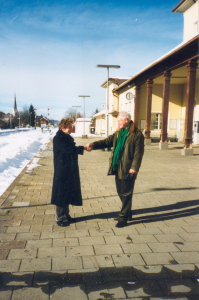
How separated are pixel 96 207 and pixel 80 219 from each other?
2.36 feet

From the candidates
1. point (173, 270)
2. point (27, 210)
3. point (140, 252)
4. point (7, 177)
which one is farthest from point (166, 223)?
point (7, 177)

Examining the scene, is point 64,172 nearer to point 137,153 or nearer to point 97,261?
point 137,153

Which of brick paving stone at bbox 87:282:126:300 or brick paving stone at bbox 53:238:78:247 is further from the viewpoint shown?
brick paving stone at bbox 53:238:78:247

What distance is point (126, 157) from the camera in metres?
4.18

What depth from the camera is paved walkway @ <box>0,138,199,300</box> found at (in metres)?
2.62

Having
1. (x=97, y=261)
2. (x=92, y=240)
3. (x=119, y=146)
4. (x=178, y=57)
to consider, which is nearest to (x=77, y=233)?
(x=92, y=240)

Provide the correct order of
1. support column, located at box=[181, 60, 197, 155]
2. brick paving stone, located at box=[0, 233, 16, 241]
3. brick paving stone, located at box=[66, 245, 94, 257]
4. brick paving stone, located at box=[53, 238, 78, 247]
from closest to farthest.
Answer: brick paving stone, located at box=[66, 245, 94, 257], brick paving stone, located at box=[53, 238, 78, 247], brick paving stone, located at box=[0, 233, 16, 241], support column, located at box=[181, 60, 197, 155]

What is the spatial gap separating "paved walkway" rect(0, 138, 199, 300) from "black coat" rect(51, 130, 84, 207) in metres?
0.46

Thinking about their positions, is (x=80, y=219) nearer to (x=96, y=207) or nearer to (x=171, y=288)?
(x=96, y=207)

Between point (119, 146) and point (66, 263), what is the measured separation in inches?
75.2

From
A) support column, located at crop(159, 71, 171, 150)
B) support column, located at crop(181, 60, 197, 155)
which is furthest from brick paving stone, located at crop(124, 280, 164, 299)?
support column, located at crop(159, 71, 171, 150)

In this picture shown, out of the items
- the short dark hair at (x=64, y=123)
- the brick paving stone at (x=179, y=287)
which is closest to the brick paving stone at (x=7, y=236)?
the short dark hair at (x=64, y=123)

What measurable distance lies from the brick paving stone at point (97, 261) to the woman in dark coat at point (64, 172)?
1148 mm

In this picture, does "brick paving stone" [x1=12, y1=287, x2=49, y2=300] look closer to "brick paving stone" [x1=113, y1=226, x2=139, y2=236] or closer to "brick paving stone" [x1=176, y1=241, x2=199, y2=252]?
"brick paving stone" [x1=113, y1=226, x2=139, y2=236]
